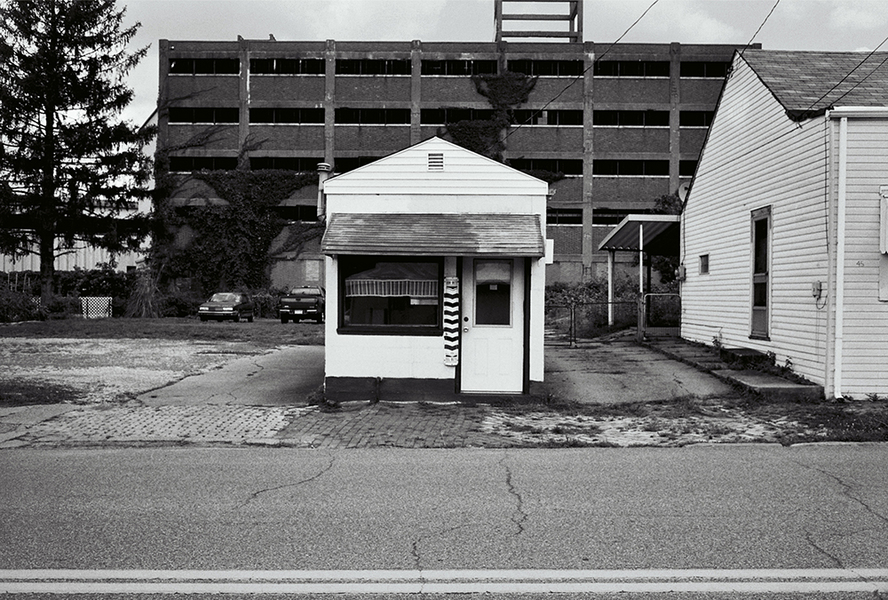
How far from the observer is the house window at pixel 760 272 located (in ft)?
50.6

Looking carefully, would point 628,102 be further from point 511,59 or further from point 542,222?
point 542,222

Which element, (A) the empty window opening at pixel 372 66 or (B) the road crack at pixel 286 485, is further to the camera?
(A) the empty window opening at pixel 372 66

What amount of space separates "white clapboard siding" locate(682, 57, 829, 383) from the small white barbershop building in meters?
4.43

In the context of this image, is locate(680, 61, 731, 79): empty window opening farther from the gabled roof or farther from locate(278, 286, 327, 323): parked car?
the gabled roof

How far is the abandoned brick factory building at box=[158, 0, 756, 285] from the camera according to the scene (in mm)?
49469

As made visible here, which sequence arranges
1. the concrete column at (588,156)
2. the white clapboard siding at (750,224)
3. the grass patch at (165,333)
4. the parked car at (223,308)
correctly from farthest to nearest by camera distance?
1. the concrete column at (588,156)
2. the parked car at (223,308)
3. the grass patch at (165,333)
4. the white clapboard siding at (750,224)

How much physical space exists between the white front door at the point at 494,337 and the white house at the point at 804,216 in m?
4.74

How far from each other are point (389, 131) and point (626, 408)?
39.5 meters

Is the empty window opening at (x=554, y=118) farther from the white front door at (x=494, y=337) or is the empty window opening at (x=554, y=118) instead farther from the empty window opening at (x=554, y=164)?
the white front door at (x=494, y=337)

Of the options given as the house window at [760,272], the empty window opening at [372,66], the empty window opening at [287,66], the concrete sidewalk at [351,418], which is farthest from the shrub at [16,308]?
the house window at [760,272]

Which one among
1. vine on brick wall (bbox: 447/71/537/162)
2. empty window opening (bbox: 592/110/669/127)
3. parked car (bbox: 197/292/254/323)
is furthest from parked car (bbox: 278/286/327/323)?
empty window opening (bbox: 592/110/669/127)

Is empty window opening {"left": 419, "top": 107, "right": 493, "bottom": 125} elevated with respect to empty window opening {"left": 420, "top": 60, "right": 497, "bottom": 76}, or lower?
lower

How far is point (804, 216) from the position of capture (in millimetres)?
13703

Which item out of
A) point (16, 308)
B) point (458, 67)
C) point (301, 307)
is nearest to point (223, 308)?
point (301, 307)
